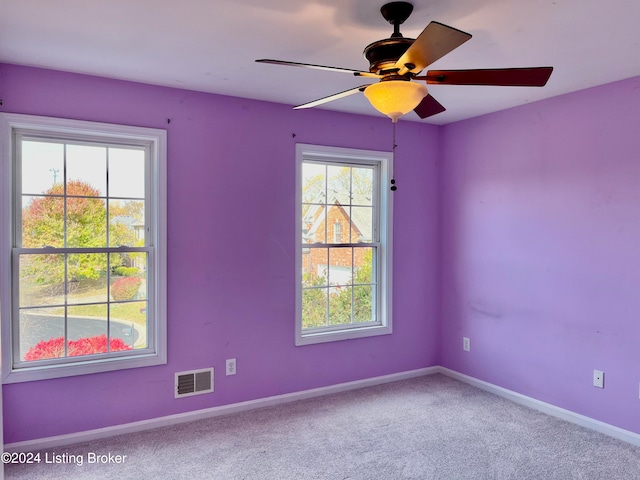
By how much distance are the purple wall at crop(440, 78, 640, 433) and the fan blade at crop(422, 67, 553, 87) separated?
1628 mm

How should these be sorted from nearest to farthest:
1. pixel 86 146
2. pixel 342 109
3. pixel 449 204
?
pixel 86 146 → pixel 342 109 → pixel 449 204

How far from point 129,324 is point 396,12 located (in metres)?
2.59

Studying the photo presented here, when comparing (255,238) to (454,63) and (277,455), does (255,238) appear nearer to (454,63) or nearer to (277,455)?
(277,455)

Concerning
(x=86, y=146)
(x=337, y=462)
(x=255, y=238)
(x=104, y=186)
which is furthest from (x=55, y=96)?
(x=337, y=462)

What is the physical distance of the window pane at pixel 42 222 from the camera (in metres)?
2.82

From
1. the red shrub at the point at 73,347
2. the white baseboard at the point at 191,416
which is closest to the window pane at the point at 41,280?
the red shrub at the point at 73,347

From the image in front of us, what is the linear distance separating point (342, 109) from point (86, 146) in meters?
1.95

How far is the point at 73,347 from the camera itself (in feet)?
9.71

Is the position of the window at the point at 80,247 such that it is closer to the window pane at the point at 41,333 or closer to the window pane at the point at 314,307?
the window pane at the point at 41,333

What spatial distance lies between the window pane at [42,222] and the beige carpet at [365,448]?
1.32 m

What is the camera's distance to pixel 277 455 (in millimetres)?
2711

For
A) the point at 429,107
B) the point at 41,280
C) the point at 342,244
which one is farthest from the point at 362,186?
the point at 41,280

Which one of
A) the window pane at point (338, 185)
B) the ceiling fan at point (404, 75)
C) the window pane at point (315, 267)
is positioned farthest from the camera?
the window pane at point (338, 185)

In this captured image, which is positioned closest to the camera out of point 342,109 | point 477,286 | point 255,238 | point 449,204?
point 255,238
